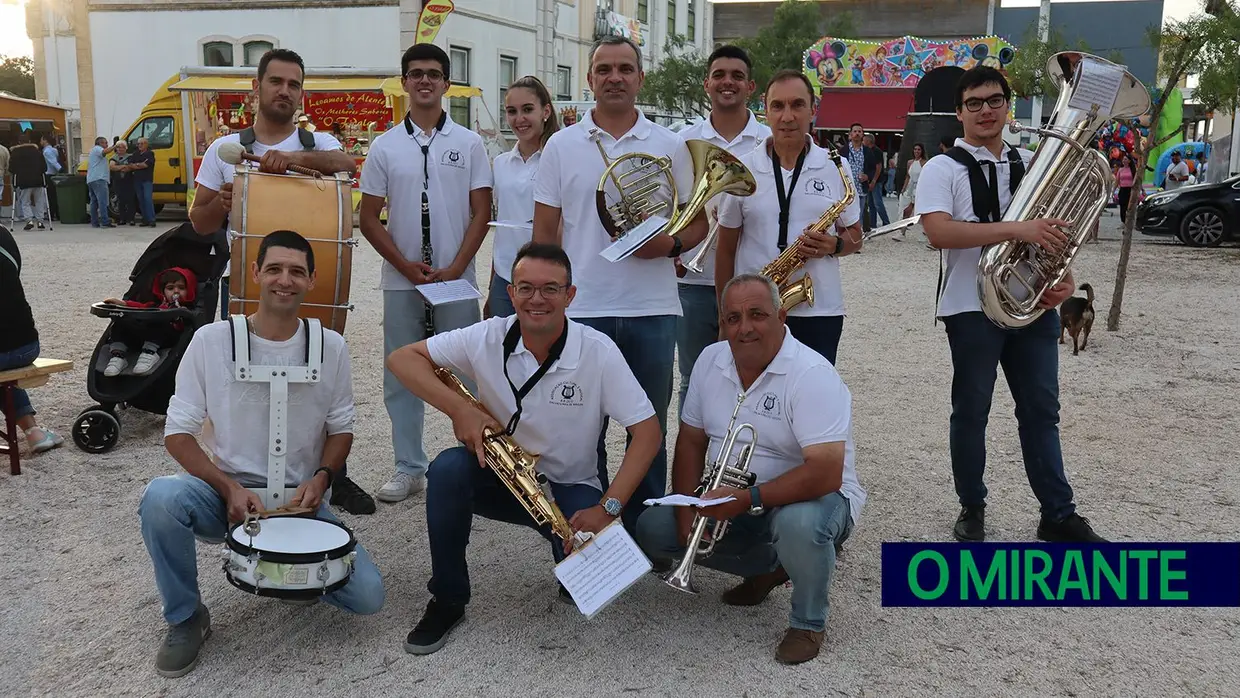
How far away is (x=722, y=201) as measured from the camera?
4.52 m

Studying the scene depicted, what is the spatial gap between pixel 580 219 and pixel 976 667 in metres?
2.23

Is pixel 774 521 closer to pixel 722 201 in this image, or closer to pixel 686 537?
pixel 686 537

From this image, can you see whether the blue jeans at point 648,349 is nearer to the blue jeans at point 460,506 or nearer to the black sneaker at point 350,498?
the blue jeans at point 460,506

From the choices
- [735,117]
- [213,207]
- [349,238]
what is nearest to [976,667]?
[735,117]

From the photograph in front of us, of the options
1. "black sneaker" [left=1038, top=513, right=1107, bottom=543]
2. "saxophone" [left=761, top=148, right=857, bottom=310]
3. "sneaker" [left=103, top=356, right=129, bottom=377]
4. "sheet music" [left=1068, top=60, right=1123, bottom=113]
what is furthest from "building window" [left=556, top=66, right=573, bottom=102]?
"black sneaker" [left=1038, top=513, right=1107, bottom=543]

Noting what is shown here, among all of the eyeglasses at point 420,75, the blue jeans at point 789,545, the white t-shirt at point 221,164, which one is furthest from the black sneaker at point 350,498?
the eyeglasses at point 420,75

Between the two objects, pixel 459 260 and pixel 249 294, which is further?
pixel 459 260

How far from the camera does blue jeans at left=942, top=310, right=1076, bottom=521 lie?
4348 millimetres

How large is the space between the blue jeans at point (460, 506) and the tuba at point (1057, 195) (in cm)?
185

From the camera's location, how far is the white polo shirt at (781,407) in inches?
140

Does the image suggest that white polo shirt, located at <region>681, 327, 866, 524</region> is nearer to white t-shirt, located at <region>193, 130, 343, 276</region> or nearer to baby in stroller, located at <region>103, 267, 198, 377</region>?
white t-shirt, located at <region>193, 130, 343, 276</region>

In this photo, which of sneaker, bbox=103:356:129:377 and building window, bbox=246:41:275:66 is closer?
sneaker, bbox=103:356:129:377

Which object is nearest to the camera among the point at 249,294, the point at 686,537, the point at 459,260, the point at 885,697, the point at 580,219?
the point at 885,697

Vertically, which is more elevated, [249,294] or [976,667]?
[249,294]
